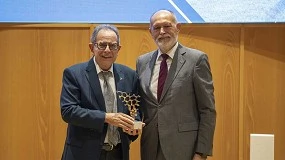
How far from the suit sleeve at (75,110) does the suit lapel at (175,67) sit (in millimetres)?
422

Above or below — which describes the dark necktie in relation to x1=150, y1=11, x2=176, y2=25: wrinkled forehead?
below

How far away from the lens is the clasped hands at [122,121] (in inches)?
84.3

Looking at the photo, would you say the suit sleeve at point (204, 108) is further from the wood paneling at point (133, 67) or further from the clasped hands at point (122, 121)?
the wood paneling at point (133, 67)

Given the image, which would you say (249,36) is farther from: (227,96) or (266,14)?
(227,96)

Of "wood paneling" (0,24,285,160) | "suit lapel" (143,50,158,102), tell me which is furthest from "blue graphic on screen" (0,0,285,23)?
"suit lapel" (143,50,158,102)

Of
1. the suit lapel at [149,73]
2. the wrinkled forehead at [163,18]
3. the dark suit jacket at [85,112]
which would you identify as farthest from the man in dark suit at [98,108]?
the wrinkled forehead at [163,18]

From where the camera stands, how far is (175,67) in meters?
2.40

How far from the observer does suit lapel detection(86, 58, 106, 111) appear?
7.37 ft

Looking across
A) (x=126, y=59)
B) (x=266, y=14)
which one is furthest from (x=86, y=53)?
(x=266, y=14)

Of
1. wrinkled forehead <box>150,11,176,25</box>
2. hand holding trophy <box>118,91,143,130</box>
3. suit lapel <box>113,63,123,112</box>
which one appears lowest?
hand holding trophy <box>118,91,143,130</box>

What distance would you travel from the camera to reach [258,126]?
336cm

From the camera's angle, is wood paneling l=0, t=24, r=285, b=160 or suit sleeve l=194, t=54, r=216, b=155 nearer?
suit sleeve l=194, t=54, r=216, b=155

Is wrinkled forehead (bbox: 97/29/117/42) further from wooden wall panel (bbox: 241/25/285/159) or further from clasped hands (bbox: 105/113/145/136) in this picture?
wooden wall panel (bbox: 241/25/285/159)

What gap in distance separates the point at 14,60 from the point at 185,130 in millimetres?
1841
